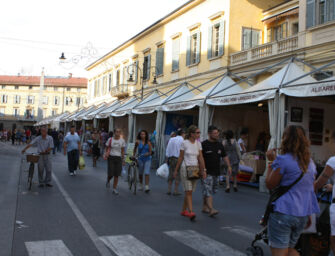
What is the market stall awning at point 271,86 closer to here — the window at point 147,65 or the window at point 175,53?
the window at point 175,53

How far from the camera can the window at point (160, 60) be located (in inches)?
1078

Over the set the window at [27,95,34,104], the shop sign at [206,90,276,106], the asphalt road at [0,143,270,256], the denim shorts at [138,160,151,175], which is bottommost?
the asphalt road at [0,143,270,256]

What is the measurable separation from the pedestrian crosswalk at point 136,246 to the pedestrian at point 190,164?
1382 mm

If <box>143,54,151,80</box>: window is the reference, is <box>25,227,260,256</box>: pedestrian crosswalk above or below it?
below

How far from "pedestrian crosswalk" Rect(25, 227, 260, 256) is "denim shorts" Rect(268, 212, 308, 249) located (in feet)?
5.73

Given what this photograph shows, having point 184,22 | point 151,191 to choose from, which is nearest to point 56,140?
point 184,22

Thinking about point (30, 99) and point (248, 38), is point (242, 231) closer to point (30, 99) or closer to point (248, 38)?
point (248, 38)

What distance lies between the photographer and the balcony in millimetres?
16297

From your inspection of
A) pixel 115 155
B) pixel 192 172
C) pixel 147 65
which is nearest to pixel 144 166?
pixel 115 155

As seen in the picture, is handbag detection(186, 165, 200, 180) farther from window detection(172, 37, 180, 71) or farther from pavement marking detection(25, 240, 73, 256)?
window detection(172, 37, 180, 71)

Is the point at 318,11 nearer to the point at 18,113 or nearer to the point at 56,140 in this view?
the point at 56,140

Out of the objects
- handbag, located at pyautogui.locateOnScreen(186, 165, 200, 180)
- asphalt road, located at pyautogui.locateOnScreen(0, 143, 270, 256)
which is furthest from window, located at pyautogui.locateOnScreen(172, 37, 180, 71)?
handbag, located at pyautogui.locateOnScreen(186, 165, 200, 180)

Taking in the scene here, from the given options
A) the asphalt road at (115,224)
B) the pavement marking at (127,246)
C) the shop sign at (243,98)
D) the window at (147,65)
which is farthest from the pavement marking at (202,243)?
the window at (147,65)

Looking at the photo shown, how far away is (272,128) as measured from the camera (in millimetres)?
11898
